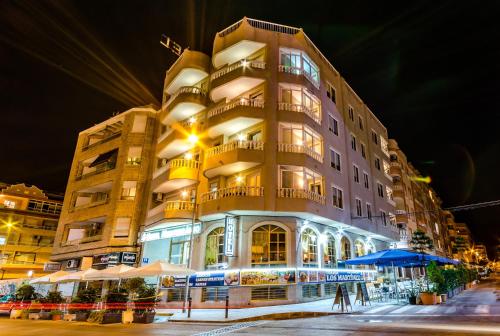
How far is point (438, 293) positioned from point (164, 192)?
24.1m

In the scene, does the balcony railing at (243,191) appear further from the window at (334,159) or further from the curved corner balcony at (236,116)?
the window at (334,159)

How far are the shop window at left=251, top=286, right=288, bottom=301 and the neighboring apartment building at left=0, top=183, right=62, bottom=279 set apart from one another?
37.7 meters

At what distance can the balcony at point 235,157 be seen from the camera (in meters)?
22.8

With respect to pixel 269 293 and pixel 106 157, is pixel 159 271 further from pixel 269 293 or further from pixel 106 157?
pixel 106 157

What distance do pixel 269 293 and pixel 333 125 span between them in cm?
1659

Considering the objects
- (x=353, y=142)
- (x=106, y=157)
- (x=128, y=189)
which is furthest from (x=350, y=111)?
(x=106, y=157)

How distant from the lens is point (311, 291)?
2302cm

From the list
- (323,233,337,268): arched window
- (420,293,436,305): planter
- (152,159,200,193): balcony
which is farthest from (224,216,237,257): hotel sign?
(420,293,436,305): planter

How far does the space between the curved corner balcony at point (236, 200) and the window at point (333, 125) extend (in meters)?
11.0

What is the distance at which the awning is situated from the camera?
35562 mm

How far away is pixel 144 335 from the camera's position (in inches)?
439

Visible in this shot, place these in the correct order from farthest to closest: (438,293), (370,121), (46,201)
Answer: (46,201)
(370,121)
(438,293)

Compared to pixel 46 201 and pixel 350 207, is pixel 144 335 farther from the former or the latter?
pixel 46 201

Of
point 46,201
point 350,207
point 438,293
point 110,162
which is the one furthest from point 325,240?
point 46,201
